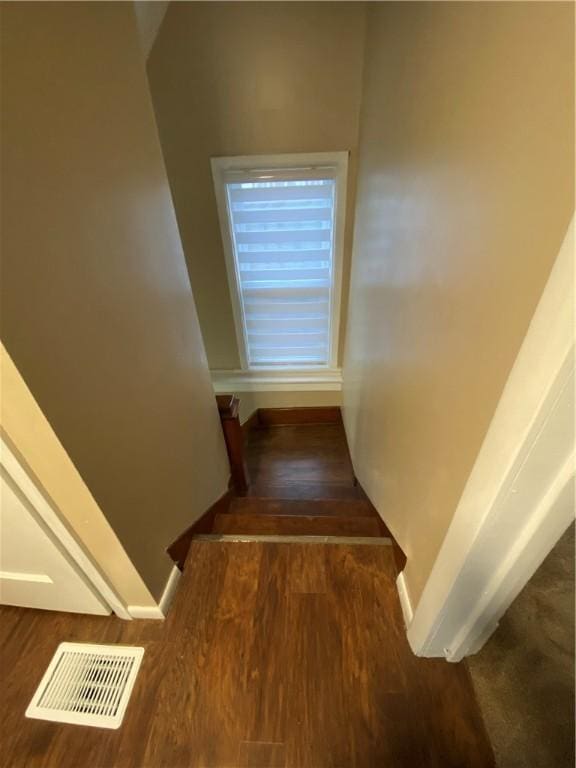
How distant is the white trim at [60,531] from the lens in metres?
0.77

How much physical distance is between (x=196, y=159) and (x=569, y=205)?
87.5 inches

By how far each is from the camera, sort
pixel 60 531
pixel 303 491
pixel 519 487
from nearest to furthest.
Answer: pixel 519 487 < pixel 60 531 < pixel 303 491

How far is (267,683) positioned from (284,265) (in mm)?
2256

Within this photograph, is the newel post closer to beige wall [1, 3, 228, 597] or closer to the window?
beige wall [1, 3, 228, 597]

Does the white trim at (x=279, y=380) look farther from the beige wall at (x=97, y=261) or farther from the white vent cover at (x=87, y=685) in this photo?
the white vent cover at (x=87, y=685)

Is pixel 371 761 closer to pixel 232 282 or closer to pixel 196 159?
pixel 232 282

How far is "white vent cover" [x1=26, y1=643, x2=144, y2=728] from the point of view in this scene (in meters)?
1.02

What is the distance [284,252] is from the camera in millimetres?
2416

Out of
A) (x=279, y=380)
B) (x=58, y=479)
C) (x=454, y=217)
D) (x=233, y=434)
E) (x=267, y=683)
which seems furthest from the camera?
(x=279, y=380)

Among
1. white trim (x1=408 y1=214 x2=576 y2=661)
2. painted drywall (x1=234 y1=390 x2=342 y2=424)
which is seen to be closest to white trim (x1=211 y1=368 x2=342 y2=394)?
painted drywall (x1=234 y1=390 x2=342 y2=424)

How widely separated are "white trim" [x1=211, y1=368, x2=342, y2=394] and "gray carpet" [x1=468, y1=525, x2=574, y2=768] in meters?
2.12

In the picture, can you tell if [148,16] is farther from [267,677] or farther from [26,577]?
[267,677]

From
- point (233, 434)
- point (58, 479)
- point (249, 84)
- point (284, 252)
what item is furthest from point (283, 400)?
point (58, 479)

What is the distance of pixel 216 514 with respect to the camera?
179 cm
